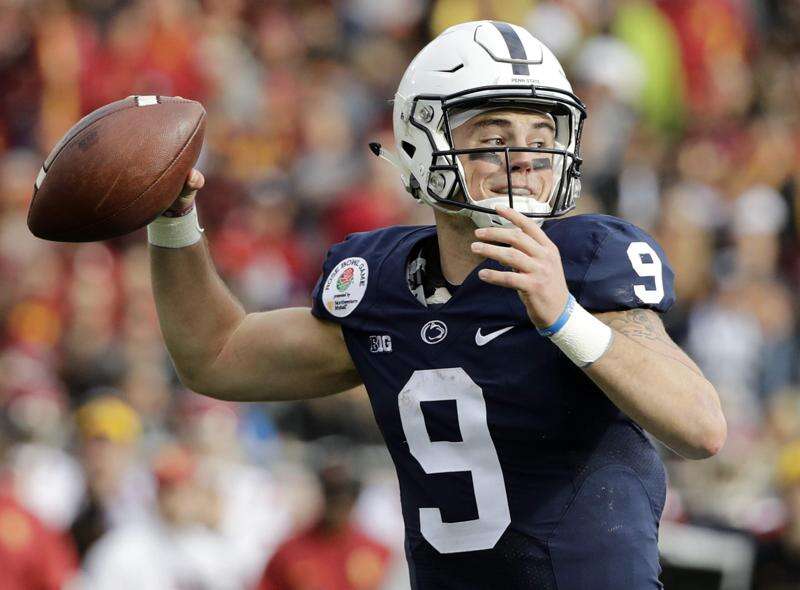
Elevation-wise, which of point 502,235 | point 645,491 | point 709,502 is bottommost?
point 709,502

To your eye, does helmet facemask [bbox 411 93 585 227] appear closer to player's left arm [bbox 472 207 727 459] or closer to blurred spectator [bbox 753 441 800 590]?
player's left arm [bbox 472 207 727 459]

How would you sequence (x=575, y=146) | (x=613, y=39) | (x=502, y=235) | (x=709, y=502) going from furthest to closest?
(x=613, y=39)
(x=709, y=502)
(x=575, y=146)
(x=502, y=235)

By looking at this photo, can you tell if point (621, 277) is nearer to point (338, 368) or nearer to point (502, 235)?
point (502, 235)

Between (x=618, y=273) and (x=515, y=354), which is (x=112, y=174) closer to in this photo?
(x=515, y=354)

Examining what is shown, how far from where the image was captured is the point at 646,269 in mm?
2660

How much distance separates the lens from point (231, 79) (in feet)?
28.8

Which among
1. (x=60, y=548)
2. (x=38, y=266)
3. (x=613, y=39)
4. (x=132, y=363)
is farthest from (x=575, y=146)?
(x=613, y=39)

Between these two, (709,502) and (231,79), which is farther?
(231,79)

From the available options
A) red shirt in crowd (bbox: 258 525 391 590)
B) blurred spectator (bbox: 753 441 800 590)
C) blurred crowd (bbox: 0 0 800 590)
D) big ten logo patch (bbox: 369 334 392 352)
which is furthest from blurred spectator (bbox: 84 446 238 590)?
big ten logo patch (bbox: 369 334 392 352)

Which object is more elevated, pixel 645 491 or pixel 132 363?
pixel 645 491

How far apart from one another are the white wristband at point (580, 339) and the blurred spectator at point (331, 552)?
296 cm

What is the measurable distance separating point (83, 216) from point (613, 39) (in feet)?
20.6

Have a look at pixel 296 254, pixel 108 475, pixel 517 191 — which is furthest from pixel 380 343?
pixel 296 254

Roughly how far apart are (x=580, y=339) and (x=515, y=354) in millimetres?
269
